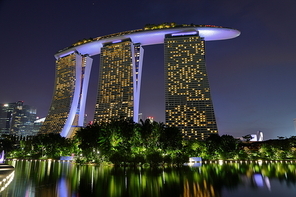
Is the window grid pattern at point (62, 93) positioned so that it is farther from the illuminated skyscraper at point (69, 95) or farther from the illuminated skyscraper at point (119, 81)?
the illuminated skyscraper at point (119, 81)

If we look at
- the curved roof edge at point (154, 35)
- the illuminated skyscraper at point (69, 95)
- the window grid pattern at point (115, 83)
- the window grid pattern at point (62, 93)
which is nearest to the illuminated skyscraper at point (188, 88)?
the curved roof edge at point (154, 35)

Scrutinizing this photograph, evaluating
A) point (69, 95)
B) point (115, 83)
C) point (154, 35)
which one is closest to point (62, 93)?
point (69, 95)

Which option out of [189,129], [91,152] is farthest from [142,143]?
[189,129]

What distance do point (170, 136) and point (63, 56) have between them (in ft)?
409

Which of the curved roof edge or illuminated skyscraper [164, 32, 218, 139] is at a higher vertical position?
the curved roof edge

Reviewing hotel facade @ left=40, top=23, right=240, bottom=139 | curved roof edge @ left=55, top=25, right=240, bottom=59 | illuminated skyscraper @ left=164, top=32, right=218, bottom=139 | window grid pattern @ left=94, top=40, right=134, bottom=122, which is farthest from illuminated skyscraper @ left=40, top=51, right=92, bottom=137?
illuminated skyscraper @ left=164, top=32, right=218, bottom=139

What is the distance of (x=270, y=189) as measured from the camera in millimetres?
20672

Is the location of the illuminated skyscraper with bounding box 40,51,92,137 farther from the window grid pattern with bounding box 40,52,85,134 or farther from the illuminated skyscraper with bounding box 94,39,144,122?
the illuminated skyscraper with bounding box 94,39,144,122

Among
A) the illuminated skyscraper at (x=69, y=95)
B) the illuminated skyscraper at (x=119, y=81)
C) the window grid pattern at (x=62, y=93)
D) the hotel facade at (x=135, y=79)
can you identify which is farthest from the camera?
the window grid pattern at (x=62, y=93)

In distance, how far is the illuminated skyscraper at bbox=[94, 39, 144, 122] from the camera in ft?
379

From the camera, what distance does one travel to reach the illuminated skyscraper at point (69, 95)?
12794cm

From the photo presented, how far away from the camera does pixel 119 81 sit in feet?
401

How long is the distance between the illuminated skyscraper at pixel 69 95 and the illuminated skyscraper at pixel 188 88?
52.7 meters

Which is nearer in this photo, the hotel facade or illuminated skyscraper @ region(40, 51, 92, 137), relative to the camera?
the hotel facade
